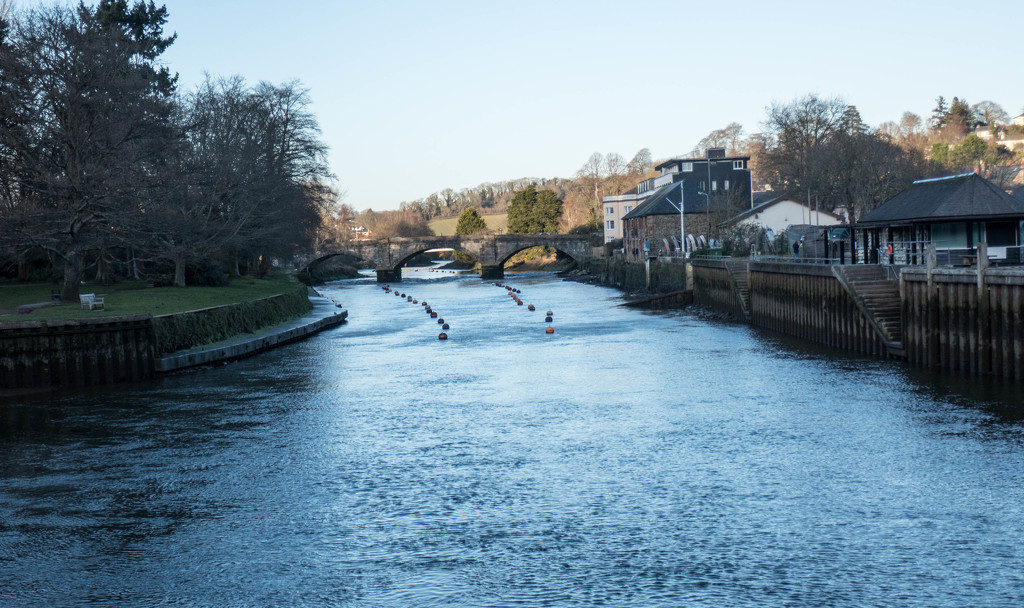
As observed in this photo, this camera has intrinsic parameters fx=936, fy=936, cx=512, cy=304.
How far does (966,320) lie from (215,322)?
33.1m

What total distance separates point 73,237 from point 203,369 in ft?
30.1

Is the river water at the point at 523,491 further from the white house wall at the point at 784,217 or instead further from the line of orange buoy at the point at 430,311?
the white house wall at the point at 784,217

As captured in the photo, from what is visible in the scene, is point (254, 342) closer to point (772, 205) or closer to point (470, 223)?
point (772, 205)

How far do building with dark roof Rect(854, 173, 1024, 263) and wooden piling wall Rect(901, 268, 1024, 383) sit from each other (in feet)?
17.5

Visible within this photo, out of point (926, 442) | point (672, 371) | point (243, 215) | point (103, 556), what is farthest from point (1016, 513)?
point (243, 215)

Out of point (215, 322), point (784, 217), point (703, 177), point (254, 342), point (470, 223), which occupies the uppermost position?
point (703, 177)

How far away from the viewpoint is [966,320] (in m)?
31.9

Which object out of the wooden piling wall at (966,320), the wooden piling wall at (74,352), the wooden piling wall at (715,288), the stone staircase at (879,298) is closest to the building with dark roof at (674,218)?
the wooden piling wall at (715,288)

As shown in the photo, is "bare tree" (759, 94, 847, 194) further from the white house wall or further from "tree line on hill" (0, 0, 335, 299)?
"tree line on hill" (0, 0, 335, 299)

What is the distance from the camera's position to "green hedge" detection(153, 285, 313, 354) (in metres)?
40.8

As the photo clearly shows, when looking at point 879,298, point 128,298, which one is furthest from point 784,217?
point 128,298

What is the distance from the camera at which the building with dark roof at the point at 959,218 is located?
41656 millimetres

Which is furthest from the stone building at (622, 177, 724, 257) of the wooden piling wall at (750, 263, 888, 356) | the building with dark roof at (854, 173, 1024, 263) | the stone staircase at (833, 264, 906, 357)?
the stone staircase at (833, 264, 906, 357)

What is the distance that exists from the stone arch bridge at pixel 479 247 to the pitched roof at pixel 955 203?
95.3m
